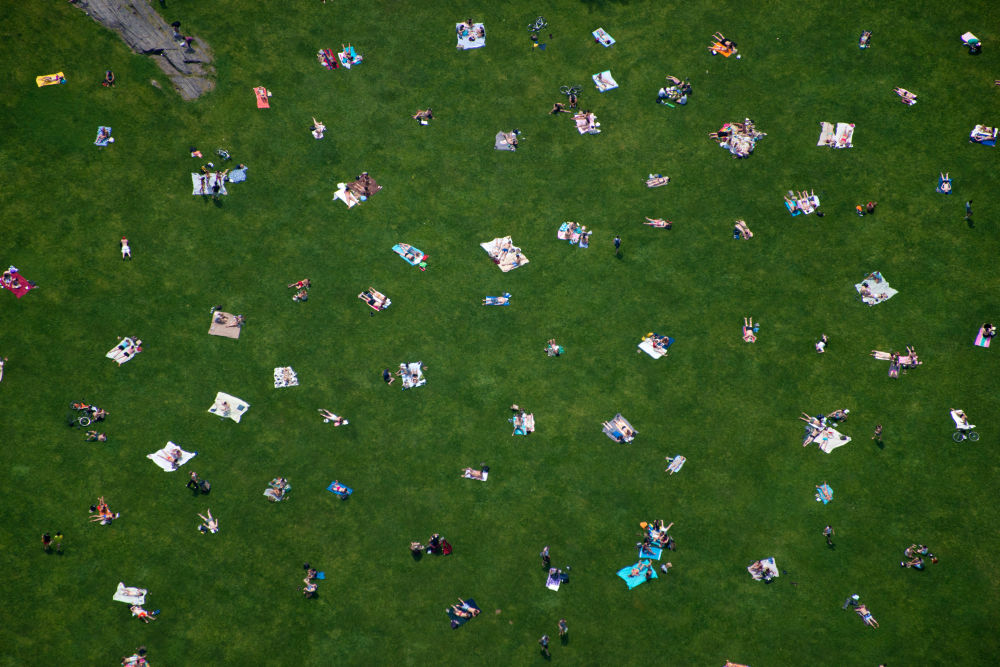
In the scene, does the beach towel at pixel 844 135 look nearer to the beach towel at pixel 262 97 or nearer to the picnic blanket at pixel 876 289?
the picnic blanket at pixel 876 289

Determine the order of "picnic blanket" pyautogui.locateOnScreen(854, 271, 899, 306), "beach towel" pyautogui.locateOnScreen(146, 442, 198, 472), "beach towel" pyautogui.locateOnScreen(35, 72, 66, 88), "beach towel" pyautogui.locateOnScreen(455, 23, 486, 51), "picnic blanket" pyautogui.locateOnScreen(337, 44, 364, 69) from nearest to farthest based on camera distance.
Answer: "beach towel" pyautogui.locateOnScreen(146, 442, 198, 472), "picnic blanket" pyautogui.locateOnScreen(854, 271, 899, 306), "beach towel" pyautogui.locateOnScreen(35, 72, 66, 88), "picnic blanket" pyautogui.locateOnScreen(337, 44, 364, 69), "beach towel" pyautogui.locateOnScreen(455, 23, 486, 51)

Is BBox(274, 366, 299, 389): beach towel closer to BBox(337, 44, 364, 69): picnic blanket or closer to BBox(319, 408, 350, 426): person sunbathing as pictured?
BBox(319, 408, 350, 426): person sunbathing

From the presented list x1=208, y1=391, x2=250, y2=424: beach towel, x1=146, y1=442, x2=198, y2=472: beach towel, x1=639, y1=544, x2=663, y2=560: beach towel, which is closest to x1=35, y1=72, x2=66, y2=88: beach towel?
x1=208, y1=391, x2=250, y2=424: beach towel

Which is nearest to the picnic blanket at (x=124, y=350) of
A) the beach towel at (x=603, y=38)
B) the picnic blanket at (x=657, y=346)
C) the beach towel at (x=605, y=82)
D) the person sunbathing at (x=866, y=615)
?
the picnic blanket at (x=657, y=346)

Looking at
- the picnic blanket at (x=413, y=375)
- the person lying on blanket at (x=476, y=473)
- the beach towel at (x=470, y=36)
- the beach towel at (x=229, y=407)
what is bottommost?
the person lying on blanket at (x=476, y=473)

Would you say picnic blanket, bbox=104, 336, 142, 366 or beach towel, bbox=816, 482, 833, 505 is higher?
picnic blanket, bbox=104, 336, 142, 366

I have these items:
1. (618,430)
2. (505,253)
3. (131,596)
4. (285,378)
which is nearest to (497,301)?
(505,253)
